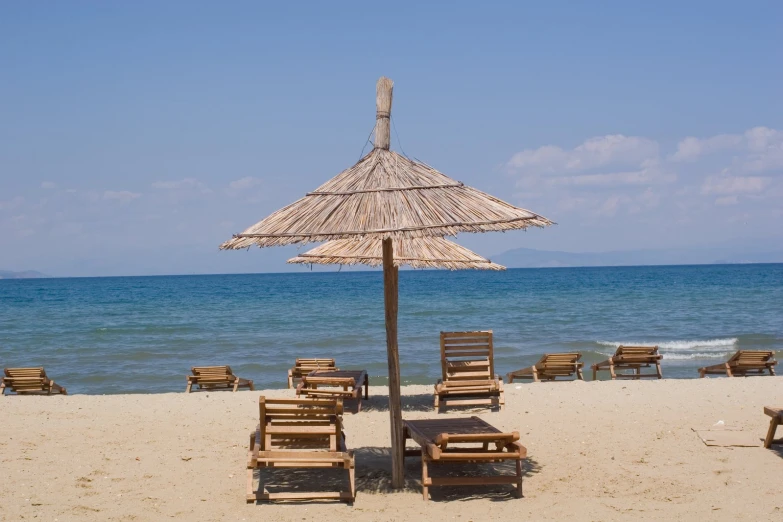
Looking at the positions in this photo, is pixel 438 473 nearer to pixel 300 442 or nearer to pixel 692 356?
pixel 300 442

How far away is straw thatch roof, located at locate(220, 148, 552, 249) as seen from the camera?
5188mm

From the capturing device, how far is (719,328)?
89.5 feet

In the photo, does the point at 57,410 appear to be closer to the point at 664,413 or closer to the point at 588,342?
the point at 664,413

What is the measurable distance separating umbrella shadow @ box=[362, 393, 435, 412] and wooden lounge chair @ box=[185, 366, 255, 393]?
269cm

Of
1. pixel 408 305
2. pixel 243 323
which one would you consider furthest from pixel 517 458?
pixel 408 305

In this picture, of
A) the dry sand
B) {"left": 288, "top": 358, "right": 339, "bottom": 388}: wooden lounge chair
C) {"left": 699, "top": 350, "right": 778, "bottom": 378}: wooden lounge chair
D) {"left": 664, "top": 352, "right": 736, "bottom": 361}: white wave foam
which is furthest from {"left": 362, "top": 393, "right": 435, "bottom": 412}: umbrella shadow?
{"left": 664, "top": 352, "right": 736, "bottom": 361}: white wave foam

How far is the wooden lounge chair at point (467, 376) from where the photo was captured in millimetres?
9859

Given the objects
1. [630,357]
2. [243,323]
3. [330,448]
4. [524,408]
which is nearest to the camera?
[330,448]

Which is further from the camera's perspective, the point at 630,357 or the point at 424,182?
the point at 630,357

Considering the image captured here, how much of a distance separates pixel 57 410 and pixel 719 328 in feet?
76.9

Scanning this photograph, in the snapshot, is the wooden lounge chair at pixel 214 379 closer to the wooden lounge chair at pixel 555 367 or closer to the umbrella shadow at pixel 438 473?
the wooden lounge chair at pixel 555 367

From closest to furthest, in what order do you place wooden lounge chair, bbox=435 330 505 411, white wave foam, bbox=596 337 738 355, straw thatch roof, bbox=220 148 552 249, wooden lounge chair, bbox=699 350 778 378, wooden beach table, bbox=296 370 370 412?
1. straw thatch roof, bbox=220 148 552 249
2. wooden beach table, bbox=296 370 370 412
3. wooden lounge chair, bbox=435 330 505 411
4. wooden lounge chair, bbox=699 350 778 378
5. white wave foam, bbox=596 337 738 355

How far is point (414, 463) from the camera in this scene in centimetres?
708

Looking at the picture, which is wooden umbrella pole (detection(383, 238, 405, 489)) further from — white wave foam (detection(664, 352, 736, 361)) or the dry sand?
white wave foam (detection(664, 352, 736, 361))
